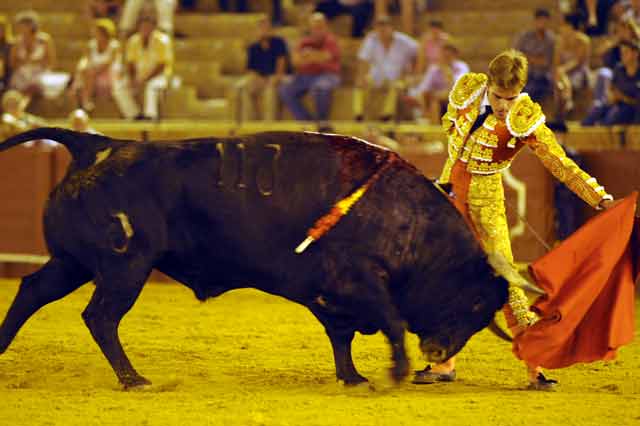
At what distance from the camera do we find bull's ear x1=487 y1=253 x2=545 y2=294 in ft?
17.4

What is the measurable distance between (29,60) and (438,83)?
4.34 m

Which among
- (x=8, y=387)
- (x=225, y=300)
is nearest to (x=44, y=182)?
(x=225, y=300)

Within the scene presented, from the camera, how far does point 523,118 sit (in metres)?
5.47

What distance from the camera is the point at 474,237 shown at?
18.1 feet

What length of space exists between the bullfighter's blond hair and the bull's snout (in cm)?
110

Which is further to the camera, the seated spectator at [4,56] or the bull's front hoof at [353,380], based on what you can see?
the seated spectator at [4,56]

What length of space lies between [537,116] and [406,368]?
1.16 m

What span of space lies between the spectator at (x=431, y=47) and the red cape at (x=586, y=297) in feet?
21.6

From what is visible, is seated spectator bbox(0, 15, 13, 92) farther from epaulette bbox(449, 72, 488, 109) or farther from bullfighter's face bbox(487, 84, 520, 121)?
bullfighter's face bbox(487, 84, 520, 121)

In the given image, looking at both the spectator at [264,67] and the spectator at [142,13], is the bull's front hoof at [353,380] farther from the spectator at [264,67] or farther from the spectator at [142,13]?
the spectator at [142,13]

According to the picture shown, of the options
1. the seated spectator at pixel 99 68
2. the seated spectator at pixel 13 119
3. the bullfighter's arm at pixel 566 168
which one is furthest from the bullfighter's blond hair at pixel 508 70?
the seated spectator at pixel 99 68

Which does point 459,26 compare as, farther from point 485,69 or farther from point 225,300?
point 225,300

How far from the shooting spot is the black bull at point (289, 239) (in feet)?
17.8

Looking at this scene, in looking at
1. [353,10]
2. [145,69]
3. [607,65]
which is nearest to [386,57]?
[353,10]
